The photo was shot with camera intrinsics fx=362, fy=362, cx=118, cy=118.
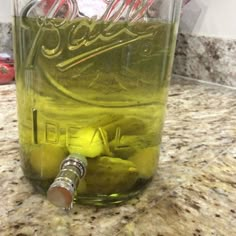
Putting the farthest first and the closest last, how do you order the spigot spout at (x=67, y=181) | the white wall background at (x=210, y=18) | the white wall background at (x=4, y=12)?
the white wall background at (x=4, y=12) → the white wall background at (x=210, y=18) → the spigot spout at (x=67, y=181)

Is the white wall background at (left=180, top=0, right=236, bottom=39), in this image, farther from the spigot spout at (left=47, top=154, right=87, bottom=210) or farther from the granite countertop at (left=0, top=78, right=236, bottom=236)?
the spigot spout at (left=47, top=154, right=87, bottom=210)

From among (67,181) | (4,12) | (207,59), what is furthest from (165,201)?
(4,12)

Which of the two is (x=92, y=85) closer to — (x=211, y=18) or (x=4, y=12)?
(x=211, y=18)

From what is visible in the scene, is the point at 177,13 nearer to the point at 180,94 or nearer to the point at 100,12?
the point at 100,12

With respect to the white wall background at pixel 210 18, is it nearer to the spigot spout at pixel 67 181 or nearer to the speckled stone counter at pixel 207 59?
the speckled stone counter at pixel 207 59

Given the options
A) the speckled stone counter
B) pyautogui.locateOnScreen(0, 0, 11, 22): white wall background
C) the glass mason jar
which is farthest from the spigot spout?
pyautogui.locateOnScreen(0, 0, 11, 22): white wall background

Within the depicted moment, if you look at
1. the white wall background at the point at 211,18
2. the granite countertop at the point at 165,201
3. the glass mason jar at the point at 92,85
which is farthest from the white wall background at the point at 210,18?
the glass mason jar at the point at 92,85
